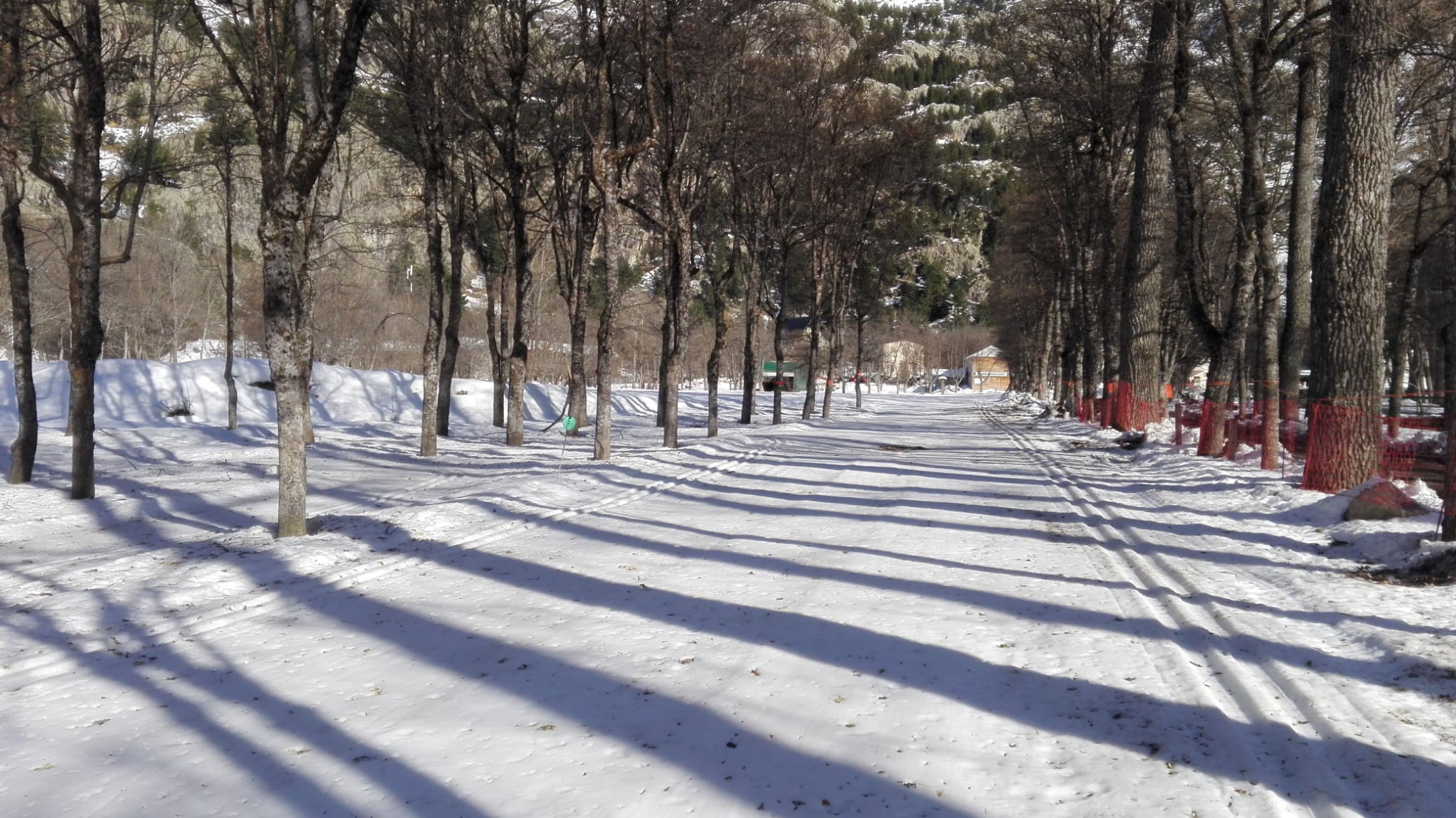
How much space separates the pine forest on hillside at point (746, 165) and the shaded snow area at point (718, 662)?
210cm

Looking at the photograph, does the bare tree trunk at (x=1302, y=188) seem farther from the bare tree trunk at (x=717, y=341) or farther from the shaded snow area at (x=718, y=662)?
the bare tree trunk at (x=717, y=341)

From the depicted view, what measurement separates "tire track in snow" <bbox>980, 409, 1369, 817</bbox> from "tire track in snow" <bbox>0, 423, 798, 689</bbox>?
599cm

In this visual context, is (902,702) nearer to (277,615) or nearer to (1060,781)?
(1060,781)

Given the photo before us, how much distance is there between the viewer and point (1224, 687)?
5.04 m

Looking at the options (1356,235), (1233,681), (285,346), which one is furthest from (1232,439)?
(285,346)

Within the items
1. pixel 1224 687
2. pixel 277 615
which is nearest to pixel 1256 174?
pixel 1224 687

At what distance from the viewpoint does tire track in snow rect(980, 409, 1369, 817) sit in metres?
3.94

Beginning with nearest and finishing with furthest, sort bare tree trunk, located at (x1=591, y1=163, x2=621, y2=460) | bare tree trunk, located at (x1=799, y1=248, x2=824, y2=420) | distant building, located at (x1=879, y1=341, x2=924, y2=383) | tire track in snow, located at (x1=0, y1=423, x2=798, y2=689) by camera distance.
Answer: tire track in snow, located at (x1=0, y1=423, x2=798, y2=689), bare tree trunk, located at (x1=591, y1=163, x2=621, y2=460), bare tree trunk, located at (x1=799, y1=248, x2=824, y2=420), distant building, located at (x1=879, y1=341, x2=924, y2=383)

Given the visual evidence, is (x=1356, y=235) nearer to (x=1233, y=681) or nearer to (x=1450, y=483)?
(x=1450, y=483)

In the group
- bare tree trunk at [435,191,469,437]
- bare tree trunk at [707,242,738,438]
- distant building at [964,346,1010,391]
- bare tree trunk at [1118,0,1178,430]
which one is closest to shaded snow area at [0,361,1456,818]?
bare tree trunk at [435,191,469,437]

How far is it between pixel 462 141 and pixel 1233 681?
20778 mm

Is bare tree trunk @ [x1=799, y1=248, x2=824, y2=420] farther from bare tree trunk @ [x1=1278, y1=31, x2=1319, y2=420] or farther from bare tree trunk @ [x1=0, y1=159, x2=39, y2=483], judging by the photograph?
bare tree trunk @ [x1=0, y1=159, x2=39, y2=483]

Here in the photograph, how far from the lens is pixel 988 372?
386ft

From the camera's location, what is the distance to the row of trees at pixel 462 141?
11.3 metres
